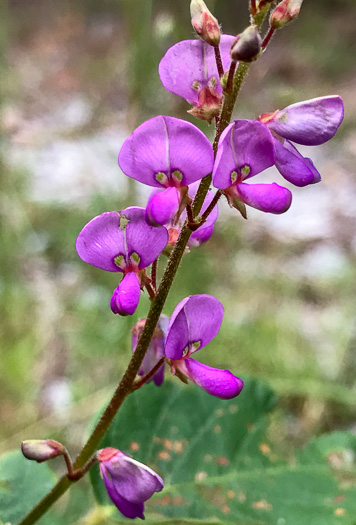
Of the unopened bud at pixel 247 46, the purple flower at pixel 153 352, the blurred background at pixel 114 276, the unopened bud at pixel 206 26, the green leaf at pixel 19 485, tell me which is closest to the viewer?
the unopened bud at pixel 247 46

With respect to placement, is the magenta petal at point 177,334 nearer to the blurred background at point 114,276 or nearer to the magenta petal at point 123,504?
the magenta petal at point 123,504

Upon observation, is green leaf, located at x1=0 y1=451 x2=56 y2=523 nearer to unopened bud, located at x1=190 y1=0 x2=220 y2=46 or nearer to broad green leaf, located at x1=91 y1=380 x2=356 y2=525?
broad green leaf, located at x1=91 y1=380 x2=356 y2=525

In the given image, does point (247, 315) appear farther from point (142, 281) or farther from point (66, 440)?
point (142, 281)

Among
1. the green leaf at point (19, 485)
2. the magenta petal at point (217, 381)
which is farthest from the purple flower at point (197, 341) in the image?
the green leaf at point (19, 485)

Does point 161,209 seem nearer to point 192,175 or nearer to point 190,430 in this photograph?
point 192,175

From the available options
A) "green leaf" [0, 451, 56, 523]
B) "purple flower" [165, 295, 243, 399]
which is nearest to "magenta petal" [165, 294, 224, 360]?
"purple flower" [165, 295, 243, 399]

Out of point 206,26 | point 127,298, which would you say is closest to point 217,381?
point 127,298

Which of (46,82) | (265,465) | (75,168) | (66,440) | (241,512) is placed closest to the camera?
(241,512)

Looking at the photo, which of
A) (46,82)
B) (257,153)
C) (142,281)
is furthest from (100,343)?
(46,82)
